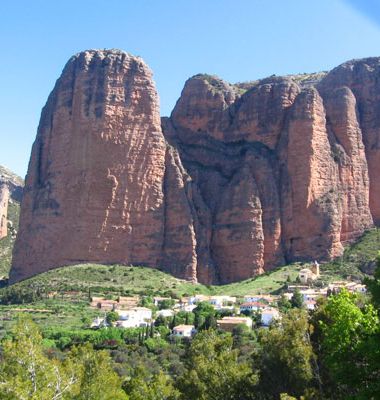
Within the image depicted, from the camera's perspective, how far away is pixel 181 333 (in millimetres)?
51844

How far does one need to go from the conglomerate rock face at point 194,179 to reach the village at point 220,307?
939 cm

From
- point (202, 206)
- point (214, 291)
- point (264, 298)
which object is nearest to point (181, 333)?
point (264, 298)

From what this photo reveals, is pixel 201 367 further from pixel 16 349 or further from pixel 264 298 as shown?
pixel 264 298

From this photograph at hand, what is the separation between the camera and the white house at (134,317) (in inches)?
2213

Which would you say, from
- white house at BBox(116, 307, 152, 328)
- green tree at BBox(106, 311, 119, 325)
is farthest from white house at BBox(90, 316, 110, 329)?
white house at BBox(116, 307, 152, 328)

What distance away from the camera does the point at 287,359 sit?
2298 cm

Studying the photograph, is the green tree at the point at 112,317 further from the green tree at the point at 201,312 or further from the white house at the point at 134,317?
the green tree at the point at 201,312

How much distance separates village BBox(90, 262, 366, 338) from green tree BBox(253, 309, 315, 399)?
2633cm

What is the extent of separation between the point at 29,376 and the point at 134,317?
1568 inches

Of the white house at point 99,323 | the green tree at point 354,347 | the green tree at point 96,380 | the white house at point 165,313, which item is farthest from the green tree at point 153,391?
the white house at point 165,313

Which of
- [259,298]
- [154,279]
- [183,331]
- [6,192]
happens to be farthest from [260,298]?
[6,192]

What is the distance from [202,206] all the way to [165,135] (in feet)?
37.8

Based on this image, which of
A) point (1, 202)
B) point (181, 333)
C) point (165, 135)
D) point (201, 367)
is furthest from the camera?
point (1, 202)

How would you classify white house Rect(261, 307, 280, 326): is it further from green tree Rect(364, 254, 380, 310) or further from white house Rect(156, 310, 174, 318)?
green tree Rect(364, 254, 380, 310)
